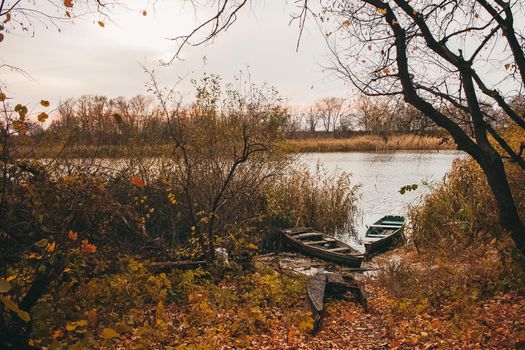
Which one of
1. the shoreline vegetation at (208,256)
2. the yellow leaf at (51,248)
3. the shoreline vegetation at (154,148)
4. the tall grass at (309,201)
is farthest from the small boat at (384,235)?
the yellow leaf at (51,248)

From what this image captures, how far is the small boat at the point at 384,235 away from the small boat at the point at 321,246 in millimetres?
1001

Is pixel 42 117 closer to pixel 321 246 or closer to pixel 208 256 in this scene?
pixel 208 256

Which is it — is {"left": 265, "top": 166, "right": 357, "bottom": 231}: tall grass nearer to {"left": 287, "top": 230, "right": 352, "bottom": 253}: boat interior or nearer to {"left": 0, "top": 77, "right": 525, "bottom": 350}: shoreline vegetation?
{"left": 0, "top": 77, "right": 525, "bottom": 350}: shoreline vegetation

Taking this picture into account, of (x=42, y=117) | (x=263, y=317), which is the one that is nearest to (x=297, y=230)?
(x=263, y=317)

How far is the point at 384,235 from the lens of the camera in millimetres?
14578

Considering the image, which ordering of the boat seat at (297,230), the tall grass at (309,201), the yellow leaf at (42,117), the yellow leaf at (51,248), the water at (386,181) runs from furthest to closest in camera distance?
1. the water at (386,181)
2. the tall grass at (309,201)
3. the boat seat at (297,230)
4. the yellow leaf at (51,248)
5. the yellow leaf at (42,117)

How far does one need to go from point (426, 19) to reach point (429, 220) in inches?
312

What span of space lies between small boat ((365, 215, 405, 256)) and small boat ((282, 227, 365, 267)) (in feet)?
3.28

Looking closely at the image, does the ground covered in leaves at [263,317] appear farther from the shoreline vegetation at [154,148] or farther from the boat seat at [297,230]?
the boat seat at [297,230]

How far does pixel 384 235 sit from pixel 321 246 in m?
2.57

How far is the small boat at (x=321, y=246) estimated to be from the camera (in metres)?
12.3

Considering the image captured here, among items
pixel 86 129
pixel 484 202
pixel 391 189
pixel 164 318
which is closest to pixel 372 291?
pixel 484 202

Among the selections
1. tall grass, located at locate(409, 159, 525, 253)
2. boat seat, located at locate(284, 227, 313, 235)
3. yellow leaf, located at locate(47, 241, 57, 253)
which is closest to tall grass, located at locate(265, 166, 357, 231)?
boat seat, located at locate(284, 227, 313, 235)

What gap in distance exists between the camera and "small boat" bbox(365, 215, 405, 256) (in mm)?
13688
